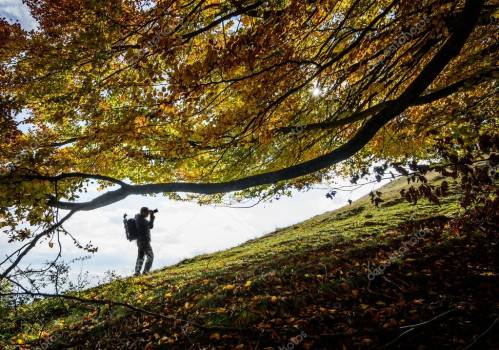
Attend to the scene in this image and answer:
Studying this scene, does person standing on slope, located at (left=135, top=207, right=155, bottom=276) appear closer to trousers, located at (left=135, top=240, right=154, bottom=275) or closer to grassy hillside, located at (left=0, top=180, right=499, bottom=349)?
trousers, located at (left=135, top=240, right=154, bottom=275)

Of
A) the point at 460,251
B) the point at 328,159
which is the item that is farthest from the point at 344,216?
the point at 328,159

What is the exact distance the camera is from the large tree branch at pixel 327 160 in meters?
4.01

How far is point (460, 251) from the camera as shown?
6.17 meters

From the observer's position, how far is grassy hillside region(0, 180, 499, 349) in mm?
4102

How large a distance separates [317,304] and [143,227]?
8515 mm

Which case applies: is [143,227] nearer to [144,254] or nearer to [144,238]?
[144,238]

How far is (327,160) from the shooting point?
4086 mm

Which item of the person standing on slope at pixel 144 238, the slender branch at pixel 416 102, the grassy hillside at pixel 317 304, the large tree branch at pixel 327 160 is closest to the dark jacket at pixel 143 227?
the person standing on slope at pixel 144 238

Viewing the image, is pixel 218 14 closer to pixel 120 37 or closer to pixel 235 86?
pixel 235 86

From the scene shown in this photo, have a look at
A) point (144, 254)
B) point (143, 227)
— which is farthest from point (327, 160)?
point (144, 254)

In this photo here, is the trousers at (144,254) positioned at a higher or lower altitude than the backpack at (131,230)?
lower

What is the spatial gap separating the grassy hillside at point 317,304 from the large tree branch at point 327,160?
124 centimetres

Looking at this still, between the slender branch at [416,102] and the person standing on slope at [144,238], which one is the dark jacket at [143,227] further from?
the slender branch at [416,102]

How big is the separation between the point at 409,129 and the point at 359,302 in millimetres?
5095
